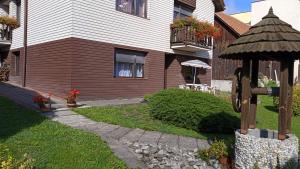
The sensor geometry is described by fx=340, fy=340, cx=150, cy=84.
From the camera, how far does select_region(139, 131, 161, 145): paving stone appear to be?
7778 millimetres

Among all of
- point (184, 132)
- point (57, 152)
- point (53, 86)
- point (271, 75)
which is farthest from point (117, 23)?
point (271, 75)

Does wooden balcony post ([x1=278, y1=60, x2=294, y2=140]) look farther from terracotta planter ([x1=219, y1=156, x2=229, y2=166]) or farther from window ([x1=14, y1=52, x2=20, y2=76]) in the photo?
window ([x1=14, y1=52, x2=20, y2=76])

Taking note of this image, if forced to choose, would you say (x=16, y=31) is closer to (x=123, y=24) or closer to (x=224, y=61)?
(x=123, y=24)

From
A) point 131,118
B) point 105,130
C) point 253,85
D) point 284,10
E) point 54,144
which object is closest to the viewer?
point 54,144

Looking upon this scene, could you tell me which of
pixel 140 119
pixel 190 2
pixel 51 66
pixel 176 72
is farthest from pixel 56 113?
pixel 190 2

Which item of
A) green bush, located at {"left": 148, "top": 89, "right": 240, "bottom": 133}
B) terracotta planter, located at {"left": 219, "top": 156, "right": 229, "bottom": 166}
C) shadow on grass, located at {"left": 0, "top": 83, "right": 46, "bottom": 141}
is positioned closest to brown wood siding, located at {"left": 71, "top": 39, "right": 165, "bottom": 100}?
shadow on grass, located at {"left": 0, "top": 83, "right": 46, "bottom": 141}

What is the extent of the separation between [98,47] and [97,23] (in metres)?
1.05

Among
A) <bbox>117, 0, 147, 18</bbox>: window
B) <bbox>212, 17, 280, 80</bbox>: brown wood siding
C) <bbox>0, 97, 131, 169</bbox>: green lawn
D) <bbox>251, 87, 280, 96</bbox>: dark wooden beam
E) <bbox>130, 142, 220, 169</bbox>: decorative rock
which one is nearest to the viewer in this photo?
<bbox>0, 97, 131, 169</bbox>: green lawn

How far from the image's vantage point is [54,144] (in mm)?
6859

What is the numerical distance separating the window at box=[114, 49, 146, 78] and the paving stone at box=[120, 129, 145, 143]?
7.52 meters

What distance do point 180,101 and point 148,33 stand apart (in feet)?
26.8

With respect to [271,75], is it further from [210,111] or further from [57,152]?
[57,152]

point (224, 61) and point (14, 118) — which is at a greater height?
point (224, 61)

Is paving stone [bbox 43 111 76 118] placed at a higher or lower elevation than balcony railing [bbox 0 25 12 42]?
lower
